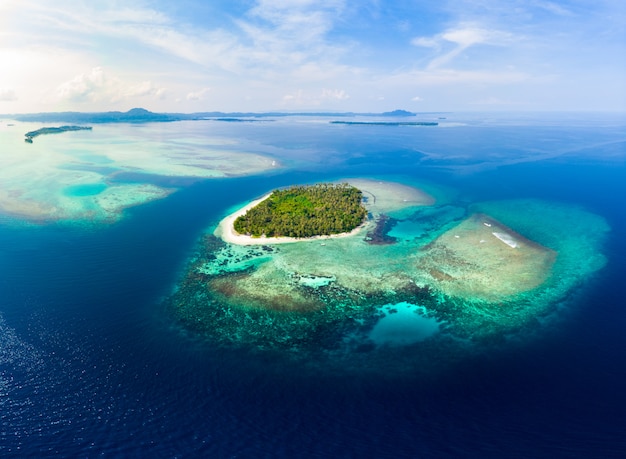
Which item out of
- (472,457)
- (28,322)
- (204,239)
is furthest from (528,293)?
(28,322)

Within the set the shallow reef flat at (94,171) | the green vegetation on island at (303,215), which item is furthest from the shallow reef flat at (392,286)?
the shallow reef flat at (94,171)

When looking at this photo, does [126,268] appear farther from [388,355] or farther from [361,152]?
[361,152]

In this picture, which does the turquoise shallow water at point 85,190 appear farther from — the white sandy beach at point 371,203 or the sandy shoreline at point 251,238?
the sandy shoreline at point 251,238

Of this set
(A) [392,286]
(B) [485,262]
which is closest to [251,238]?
(A) [392,286]

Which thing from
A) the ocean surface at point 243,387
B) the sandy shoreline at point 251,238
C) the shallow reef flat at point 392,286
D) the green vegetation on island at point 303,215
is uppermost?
the green vegetation on island at point 303,215

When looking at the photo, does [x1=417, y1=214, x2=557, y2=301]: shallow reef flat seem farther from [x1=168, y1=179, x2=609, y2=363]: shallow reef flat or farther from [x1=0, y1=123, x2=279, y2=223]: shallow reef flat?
[x1=0, y1=123, x2=279, y2=223]: shallow reef flat

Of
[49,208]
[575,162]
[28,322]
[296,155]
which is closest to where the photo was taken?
[28,322]
